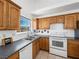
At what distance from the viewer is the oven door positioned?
391 cm

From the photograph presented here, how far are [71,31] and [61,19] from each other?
0.87 meters

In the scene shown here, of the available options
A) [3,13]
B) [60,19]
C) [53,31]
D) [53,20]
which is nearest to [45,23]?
[53,20]

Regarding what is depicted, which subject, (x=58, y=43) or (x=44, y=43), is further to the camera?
(x=44, y=43)

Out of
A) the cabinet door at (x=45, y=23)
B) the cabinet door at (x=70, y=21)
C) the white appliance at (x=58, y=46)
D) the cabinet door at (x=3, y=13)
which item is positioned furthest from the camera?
the cabinet door at (x=45, y=23)

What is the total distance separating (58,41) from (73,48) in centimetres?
75

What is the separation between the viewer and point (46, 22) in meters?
5.13

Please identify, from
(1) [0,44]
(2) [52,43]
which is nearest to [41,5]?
(2) [52,43]

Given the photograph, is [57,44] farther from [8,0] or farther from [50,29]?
[8,0]

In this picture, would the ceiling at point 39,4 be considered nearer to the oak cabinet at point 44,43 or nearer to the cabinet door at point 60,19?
the cabinet door at point 60,19

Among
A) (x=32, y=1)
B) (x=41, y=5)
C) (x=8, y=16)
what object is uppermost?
(x=32, y=1)

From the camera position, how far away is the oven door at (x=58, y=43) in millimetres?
3910

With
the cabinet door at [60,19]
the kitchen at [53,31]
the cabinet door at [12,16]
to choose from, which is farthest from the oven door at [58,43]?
the cabinet door at [12,16]

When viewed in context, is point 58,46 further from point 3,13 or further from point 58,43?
point 3,13

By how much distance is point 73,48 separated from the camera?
12.2ft
